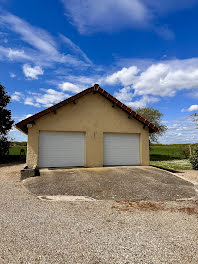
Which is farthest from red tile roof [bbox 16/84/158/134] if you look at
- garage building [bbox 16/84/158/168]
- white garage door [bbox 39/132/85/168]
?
white garage door [bbox 39/132/85/168]

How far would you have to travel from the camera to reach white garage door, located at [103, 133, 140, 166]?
11602mm

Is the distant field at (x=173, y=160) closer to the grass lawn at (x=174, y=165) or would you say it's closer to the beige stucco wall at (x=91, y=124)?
the grass lawn at (x=174, y=165)

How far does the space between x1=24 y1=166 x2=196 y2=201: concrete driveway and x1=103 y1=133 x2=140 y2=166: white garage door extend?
2.40 metres

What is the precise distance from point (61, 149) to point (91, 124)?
2.32 m

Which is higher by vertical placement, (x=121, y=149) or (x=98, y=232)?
(x=121, y=149)

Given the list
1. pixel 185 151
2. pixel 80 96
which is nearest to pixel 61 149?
pixel 80 96

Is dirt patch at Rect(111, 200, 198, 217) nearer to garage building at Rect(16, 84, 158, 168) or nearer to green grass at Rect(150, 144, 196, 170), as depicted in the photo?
garage building at Rect(16, 84, 158, 168)

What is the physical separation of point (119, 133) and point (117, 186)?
5.12 meters

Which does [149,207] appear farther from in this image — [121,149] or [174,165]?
[174,165]

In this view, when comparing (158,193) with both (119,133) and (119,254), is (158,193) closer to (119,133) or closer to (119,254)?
(119,254)

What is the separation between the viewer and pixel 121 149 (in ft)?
A: 38.8

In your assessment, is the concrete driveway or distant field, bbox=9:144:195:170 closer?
the concrete driveway

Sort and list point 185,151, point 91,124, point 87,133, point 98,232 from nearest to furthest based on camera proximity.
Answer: point 98,232 < point 87,133 < point 91,124 < point 185,151

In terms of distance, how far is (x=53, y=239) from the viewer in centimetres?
341
